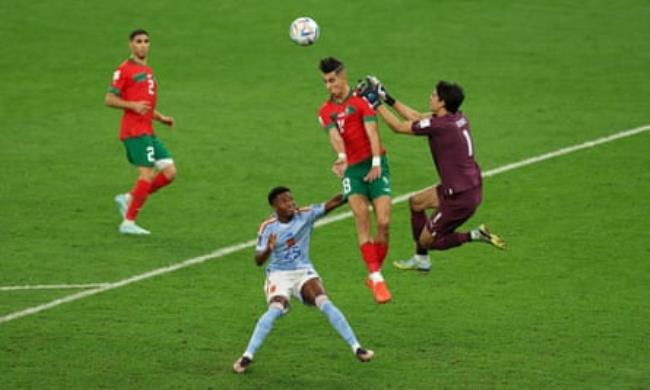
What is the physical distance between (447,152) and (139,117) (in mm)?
6320

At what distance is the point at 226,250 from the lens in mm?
23688

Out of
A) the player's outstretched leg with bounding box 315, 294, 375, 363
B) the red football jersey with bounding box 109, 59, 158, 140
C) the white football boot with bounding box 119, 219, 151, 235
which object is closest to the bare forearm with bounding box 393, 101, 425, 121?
the player's outstretched leg with bounding box 315, 294, 375, 363

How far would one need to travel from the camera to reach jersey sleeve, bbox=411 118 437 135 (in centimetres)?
1908

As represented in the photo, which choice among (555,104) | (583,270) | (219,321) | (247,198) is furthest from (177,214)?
(555,104)

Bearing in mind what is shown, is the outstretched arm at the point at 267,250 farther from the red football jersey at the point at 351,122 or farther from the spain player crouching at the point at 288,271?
the red football jersey at the point at 351,122

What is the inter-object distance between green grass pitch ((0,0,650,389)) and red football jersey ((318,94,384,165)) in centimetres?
235

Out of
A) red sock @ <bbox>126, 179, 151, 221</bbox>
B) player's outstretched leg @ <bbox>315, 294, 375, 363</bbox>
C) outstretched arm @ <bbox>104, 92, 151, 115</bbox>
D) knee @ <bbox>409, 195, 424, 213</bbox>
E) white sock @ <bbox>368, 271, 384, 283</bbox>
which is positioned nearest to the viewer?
player's outstretched leg @ <bbox>315, 294, 375, 363</bbox>

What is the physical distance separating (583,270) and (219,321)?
5.48 m

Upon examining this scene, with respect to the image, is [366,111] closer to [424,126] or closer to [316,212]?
[424,126]

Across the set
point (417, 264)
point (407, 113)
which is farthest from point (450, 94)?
point (417, 264)

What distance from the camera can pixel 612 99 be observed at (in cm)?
3116

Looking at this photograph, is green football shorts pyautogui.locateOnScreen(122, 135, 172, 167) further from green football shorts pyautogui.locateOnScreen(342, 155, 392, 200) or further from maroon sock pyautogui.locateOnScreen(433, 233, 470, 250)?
maroon sock pyautogui.locateOnScreen(433, 233, 470, 250)

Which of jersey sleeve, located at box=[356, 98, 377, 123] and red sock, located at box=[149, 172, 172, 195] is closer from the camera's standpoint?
jersey sleeve, located at box=[356, 98, 377, 123]

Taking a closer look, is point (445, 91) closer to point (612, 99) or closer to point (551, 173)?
point (551, 173)
